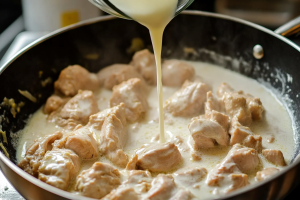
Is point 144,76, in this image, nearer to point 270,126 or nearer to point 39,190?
point 270,126

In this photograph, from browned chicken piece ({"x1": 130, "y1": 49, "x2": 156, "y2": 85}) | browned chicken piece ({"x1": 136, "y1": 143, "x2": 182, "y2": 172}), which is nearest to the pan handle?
browned chicken piece ({"x1": 130, "y1": 49, "x2": 156, "y2": 85})

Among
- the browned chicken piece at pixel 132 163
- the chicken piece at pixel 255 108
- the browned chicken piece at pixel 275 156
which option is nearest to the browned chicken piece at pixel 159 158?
the browned chicken piece at pixel 132 163

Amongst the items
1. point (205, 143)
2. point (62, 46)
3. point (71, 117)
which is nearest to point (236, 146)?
point (205, 143)

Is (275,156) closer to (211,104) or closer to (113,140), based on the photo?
(211,104)

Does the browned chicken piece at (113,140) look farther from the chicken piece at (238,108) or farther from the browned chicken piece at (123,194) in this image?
the chicken piece at (238,108)

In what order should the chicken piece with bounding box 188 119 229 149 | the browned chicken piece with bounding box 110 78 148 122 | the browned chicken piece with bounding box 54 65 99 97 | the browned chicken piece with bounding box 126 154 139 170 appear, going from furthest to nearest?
the browned chicken piece with bounding box 54 65 99 97
the browned chicken piece with bounding box 110 78 148 122
the chicken piece with bounding box 188 119 229 149
the browned chicken piece with bounding box 126 154 139 170

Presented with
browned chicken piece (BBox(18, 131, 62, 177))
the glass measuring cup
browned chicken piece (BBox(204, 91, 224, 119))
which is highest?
the glass measuring cup

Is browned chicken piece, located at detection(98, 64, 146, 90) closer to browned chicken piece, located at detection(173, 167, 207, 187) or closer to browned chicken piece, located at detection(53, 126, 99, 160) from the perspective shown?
browned chicken piece, located at detection(53, 126, 99, 160)
